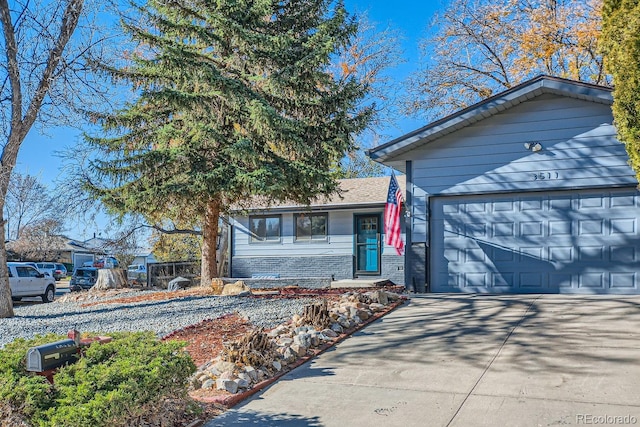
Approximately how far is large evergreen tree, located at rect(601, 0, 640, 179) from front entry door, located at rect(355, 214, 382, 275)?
10.7m

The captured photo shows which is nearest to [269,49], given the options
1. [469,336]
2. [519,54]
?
[469,336]

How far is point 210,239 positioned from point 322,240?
5276 mm

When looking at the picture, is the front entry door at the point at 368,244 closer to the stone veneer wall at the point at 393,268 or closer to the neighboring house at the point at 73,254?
the stone veneer wall at the point at 393,268

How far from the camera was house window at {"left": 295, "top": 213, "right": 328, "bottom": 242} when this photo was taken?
60.6ft

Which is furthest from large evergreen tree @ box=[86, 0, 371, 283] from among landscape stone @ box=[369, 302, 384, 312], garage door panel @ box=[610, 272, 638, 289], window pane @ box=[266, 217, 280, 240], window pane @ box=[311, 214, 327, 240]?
garage door panel @ box=[610, 272, 638, 289]

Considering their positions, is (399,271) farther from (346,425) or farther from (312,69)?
(346,425)

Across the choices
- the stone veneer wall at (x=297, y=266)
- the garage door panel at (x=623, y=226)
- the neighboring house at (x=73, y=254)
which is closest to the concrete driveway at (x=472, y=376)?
the garage door panel at (x=623, y=226)

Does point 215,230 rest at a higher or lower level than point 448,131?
lower

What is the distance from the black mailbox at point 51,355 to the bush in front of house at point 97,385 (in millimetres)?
76

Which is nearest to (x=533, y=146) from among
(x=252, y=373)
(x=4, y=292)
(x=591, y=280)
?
(x=591, y=280)

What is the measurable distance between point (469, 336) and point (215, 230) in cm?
876

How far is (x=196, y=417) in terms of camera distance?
4.55m

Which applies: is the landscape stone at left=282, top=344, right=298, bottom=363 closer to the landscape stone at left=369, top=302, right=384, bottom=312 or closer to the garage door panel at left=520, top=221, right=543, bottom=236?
the landscape stone at left=369, top=302, right=384, bottom=312

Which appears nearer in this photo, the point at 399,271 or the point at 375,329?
the point at 375,329
